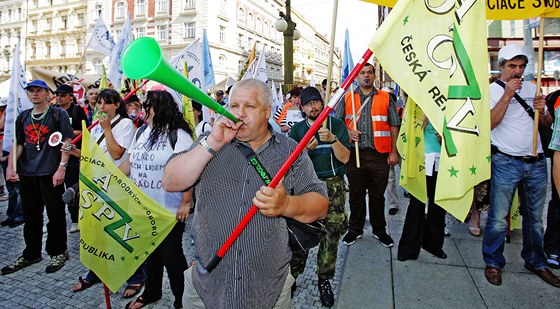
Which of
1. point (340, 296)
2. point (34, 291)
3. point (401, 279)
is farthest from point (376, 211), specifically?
point (34, 291)

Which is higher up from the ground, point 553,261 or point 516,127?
point 516,127

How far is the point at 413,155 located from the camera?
137 inches

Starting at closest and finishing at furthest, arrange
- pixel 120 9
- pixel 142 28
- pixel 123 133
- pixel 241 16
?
1. pixel 123 133
2. pixel 142 28
3. pixel 120 9
4. pixel 241 16

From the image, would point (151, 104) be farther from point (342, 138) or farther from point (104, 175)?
point (342, 138)

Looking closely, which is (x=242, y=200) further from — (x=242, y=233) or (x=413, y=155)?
(x=413, y=155)

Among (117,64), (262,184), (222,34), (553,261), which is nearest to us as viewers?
(262,184)

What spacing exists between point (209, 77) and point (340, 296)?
16.8ft

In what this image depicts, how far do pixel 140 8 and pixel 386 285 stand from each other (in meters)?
50.7

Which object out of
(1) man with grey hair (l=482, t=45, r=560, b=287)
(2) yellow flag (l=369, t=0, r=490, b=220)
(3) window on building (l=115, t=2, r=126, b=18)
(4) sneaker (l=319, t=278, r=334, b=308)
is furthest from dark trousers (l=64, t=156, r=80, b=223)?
(3) window on building (l=115, t=2, r=126, b=18)

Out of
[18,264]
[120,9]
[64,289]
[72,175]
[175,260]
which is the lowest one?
[64,289]

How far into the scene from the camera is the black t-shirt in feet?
12.5

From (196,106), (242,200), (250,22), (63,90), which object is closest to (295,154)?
(242,200)

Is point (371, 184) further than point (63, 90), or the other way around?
point (63, 90)

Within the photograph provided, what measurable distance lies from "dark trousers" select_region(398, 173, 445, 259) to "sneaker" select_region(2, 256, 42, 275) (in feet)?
14.1
